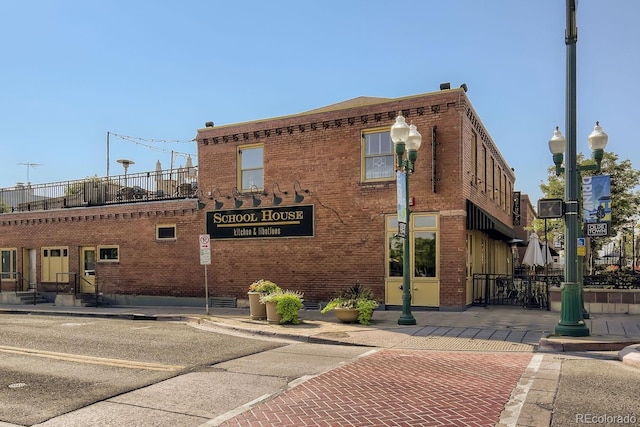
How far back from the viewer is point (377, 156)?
1686 cm

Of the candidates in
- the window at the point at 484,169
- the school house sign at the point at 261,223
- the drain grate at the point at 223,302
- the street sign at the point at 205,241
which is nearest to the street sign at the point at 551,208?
the school house sign at the point at 261,223

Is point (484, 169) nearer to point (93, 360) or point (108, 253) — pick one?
point (93, 360)

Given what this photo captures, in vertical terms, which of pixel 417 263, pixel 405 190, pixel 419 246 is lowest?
pixel 417 263

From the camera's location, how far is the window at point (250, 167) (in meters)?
19.0

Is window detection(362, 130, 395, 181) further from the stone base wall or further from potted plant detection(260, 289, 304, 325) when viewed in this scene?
the stone base wall

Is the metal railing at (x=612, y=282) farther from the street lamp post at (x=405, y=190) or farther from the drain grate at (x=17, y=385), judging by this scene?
the drain grate at (x=17, y=385)

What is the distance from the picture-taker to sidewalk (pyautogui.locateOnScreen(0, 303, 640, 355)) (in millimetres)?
10031

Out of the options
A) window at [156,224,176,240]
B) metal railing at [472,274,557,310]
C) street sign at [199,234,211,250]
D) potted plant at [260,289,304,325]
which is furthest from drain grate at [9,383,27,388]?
metal railing at [472,274,557,310]

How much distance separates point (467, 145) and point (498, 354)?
8.69 m

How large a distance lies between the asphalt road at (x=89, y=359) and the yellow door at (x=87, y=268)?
8.58 m

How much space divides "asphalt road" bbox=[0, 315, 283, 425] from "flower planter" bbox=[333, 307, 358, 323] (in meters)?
2.94

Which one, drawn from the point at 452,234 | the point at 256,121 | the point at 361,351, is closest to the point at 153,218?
the point at 256,121

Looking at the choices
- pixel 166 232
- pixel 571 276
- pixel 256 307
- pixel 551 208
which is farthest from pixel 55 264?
pixel 571 276

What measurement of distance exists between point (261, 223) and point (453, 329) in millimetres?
8709
